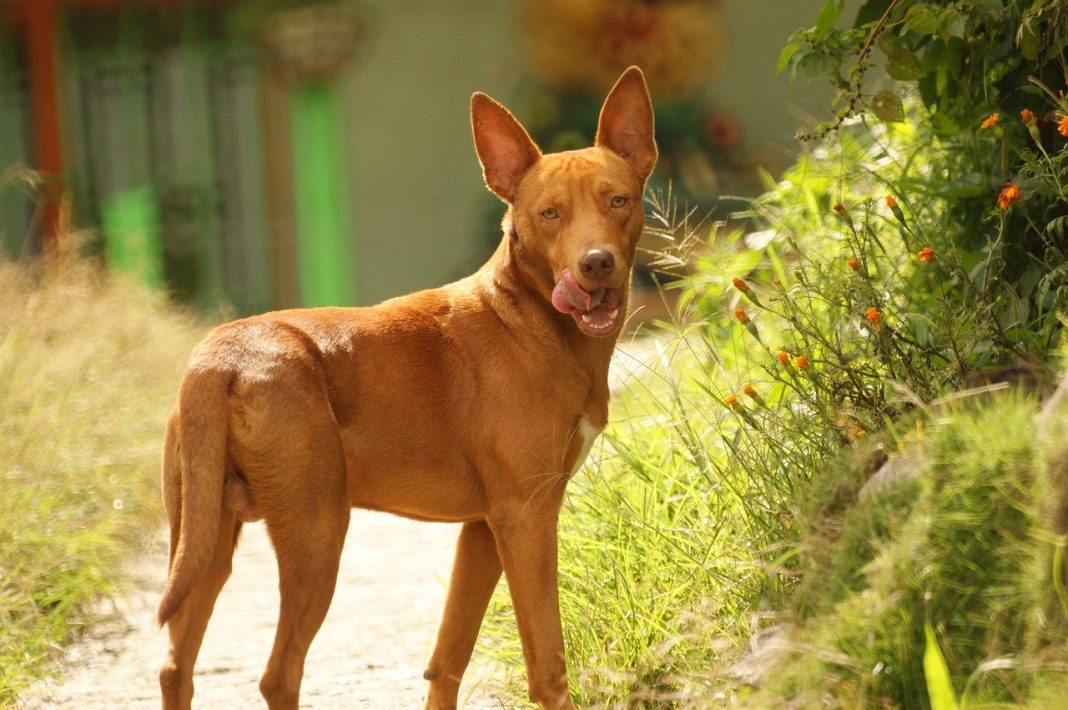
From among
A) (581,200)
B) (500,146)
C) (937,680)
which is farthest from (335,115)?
(937,680)

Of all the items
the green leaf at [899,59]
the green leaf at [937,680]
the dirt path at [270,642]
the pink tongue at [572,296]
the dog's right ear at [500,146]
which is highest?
the green leaf at [899,59]

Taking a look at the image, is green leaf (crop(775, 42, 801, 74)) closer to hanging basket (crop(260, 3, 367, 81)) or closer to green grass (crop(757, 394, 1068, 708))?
green grass (crop(757, 394, 1068, 708))

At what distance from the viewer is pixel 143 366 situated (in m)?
7.56

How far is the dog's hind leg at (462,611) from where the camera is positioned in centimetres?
394

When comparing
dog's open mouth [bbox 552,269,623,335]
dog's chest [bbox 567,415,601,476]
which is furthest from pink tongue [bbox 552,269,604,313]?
dog's chest [bbox 567,415,601,476]

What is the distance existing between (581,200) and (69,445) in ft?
10.2

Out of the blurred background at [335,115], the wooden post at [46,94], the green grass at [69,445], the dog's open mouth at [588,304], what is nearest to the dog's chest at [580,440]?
the dog's open mouth at [588,304]

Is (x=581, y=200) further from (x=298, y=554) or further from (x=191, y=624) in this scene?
(x=191, y=624)

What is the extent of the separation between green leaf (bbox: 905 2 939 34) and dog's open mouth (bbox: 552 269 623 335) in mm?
1116

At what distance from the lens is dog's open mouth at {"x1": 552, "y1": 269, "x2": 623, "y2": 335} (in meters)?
3.68

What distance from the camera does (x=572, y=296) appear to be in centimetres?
369

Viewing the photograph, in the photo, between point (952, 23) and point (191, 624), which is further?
point (952, 23)

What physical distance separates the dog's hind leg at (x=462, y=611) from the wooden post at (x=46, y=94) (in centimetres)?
853

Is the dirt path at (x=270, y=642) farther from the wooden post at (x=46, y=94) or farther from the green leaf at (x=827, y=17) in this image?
the wooden post at (x=46, y=94)
